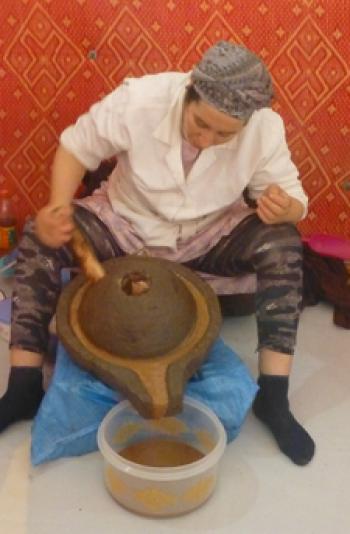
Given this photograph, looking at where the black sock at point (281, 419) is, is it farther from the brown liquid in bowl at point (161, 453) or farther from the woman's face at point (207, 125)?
the woman's face at point (207, 125)

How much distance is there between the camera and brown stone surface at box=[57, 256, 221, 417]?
1118mm

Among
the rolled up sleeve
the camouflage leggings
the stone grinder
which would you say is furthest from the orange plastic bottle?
the rolled up sleeve

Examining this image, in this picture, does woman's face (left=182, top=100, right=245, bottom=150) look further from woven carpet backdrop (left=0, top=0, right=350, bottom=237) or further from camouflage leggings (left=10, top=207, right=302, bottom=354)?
woven carpet backdrop (left=0, top=0, right=350, bottom=237)

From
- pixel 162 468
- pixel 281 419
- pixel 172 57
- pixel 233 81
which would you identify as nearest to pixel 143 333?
pixel 162 468

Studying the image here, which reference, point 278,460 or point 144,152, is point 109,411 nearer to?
point 278,460

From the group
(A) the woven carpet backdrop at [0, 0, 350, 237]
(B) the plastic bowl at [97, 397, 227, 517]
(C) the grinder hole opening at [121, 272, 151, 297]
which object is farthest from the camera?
(A) the woven carpet backdrop at [0, 0, 350, 237]

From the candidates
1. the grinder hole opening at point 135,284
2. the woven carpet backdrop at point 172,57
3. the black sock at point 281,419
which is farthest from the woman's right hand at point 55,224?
the woven carpet backdrop at point 172,57

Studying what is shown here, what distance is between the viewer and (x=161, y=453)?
1.22 meters

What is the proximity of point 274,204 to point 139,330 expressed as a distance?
1.22 ft

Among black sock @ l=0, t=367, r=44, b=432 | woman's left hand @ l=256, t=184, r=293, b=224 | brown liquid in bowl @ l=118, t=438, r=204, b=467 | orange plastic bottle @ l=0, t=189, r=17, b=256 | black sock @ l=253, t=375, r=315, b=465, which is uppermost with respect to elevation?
orange plastic bottle @ l=0, t=189, r=17, b=256

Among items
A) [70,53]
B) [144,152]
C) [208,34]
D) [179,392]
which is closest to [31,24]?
[70,53]

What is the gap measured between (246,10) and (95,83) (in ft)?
1.37

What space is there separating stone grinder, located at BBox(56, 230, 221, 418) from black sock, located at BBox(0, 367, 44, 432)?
15 cm

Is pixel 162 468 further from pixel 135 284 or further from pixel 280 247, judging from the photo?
pixel 280 247
